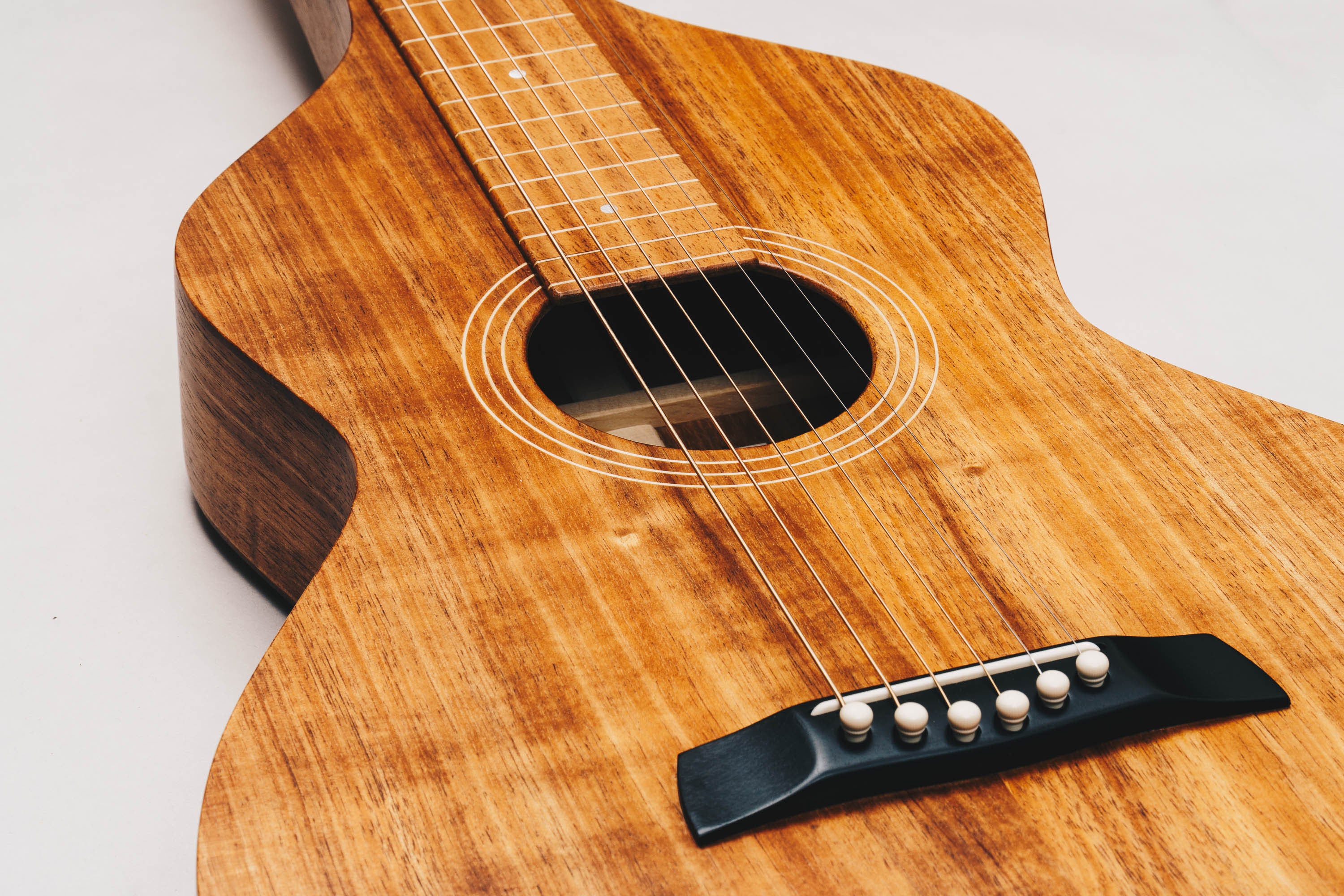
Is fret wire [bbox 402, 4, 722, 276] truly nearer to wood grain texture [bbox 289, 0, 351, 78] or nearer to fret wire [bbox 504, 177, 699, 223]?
fret wire [bbox 504, 177, 699, 223]

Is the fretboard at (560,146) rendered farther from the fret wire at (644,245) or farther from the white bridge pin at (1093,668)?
the white bridge pin at (1093,668)

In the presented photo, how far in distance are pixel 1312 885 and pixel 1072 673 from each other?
176 mm

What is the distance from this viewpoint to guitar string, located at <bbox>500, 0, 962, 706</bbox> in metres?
0.87

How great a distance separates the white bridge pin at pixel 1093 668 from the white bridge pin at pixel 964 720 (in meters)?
0.08

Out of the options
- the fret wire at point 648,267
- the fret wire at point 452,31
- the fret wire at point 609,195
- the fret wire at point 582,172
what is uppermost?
the fret wire at point 452,31

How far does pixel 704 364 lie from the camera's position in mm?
A: 1348

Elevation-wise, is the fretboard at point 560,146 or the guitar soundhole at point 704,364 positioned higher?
the fretboard at point 560,146

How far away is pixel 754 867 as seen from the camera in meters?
0.74

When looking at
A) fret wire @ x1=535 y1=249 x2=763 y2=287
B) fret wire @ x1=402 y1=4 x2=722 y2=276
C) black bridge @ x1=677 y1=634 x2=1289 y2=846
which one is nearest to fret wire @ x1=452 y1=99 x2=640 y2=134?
fret wire @ x1=402 y1=4 x2=722 y2=276

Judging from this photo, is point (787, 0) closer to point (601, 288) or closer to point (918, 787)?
point (601, 288)

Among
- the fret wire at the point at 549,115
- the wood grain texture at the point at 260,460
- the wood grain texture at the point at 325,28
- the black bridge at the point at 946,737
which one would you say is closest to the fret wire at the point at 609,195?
the fret wire at the point at 549,115

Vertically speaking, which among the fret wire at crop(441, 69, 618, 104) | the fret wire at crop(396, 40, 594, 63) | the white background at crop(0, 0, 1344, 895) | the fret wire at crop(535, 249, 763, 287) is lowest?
the white background at crop(0, 0, 1344, 895)

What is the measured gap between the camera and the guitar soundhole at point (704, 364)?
49.3 inches

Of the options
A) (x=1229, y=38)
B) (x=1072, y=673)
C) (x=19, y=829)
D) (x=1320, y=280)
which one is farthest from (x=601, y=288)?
(x=1229, y=38)
